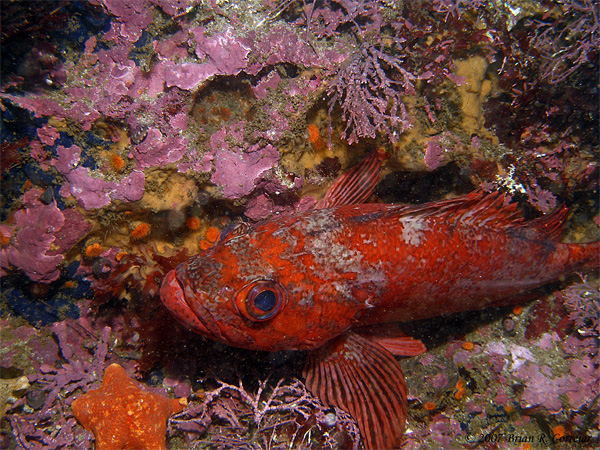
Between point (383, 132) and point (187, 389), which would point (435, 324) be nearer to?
point (383, 132)

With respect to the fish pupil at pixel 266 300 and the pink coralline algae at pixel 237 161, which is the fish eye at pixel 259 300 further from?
the pink coralline algae at pixel 237 161

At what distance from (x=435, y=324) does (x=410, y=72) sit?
3047mm

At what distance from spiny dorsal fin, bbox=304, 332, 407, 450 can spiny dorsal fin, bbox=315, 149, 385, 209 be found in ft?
4.60

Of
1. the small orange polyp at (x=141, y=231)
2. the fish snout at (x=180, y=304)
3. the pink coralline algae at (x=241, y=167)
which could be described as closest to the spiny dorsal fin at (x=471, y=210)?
the pink coralline algae at (x=241, y=167)

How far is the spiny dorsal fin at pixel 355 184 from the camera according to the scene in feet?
11.4

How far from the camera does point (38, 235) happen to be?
290 centimetres

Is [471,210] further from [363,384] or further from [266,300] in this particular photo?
[266,300]

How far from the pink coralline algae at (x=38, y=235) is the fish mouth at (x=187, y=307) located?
1.15 metres

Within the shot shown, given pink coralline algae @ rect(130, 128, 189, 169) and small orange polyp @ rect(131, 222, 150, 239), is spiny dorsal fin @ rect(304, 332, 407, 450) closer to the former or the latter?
small orange polyp @ rect(131, 222, 150, 239)

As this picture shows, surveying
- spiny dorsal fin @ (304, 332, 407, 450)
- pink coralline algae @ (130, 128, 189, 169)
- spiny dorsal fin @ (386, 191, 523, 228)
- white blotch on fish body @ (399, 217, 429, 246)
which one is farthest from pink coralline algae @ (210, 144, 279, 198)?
spiny dorsal fin @ (304, 332, 407, 450)

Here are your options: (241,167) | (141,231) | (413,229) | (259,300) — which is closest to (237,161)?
(241,167)

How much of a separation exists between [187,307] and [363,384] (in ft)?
6.47

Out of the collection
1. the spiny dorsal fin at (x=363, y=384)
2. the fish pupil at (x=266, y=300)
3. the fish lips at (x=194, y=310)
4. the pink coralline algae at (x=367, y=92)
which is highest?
the pink coralline algae at (x=367, y=92)

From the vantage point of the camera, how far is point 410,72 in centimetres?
340
